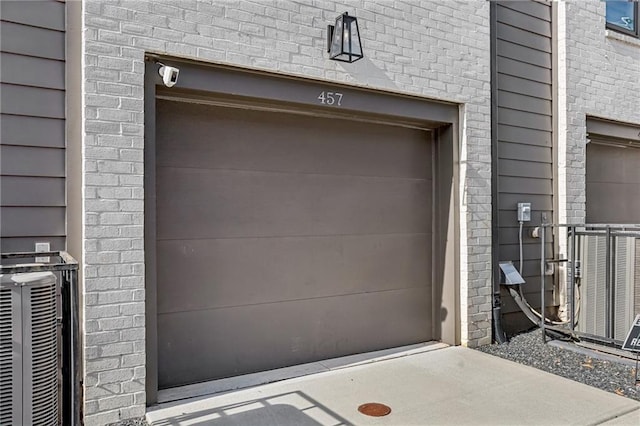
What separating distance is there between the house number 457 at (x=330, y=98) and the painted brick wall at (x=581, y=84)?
2.73 meters

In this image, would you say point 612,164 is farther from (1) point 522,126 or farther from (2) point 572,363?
(2) point 572,363

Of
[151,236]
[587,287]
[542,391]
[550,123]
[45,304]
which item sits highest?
[550,123]

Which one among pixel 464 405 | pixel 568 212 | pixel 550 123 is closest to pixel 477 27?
pixel 550 123

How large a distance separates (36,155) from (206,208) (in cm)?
110

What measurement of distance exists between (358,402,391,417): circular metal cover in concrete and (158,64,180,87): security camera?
2.33 meters

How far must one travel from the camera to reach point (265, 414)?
2.91m

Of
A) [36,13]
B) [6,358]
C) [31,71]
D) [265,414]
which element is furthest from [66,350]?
[36,13]

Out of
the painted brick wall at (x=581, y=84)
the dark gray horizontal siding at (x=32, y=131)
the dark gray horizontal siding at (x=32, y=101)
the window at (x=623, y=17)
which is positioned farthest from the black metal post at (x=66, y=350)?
the window at (x=623, y=17)

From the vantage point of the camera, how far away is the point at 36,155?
275 centimetres

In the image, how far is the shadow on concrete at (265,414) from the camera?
2802 mm

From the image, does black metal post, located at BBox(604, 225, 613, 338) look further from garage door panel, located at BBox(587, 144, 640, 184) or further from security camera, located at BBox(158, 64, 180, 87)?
security camera, located at BBox(158, 64, 180, 87)

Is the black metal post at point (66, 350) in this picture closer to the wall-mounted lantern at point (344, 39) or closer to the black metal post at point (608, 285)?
the wall-mounted lantern at point (344, 39)

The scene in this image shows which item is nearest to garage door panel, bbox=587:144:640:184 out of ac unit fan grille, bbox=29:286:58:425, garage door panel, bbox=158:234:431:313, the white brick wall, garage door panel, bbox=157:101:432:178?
garage door panel, bbox=157:101:432:178

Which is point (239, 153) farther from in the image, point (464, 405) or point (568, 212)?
point (568, 212)
